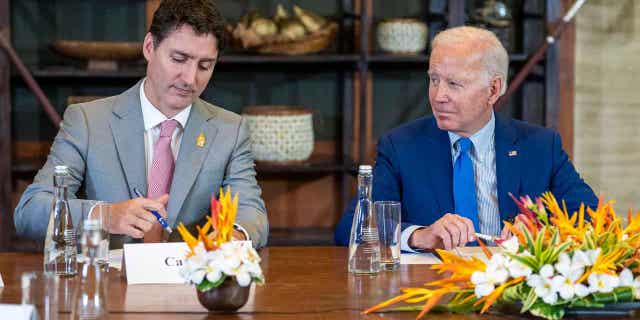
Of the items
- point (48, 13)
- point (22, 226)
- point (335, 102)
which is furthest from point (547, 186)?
point (48, 13)

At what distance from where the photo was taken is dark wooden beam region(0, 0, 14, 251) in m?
4.26

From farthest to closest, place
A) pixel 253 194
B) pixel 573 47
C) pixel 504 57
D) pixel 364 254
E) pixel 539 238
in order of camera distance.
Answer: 1. pixel 573 47
2. pixel 504 57
3. pixel 253 194
4. pixel 364 254
5. pixel 539 238

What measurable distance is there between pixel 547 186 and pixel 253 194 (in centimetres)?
89

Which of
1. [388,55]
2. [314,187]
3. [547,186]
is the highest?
[388,55]

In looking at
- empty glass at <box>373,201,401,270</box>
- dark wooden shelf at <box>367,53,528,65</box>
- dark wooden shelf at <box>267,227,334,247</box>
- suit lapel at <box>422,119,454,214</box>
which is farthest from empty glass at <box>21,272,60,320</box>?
dark wooden shelf at <box>367,53,528,65</box>

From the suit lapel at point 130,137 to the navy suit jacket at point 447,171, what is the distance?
0.69 meters

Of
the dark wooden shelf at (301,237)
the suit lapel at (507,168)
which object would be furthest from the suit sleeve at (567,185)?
the dark wooden shelf at (301,237)

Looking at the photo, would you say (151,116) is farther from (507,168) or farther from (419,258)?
(507,168)

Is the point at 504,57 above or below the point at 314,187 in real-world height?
above

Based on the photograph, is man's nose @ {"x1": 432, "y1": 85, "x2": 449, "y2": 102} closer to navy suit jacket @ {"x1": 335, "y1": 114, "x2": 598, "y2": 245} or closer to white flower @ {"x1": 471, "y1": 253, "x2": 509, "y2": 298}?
navy suit jacket @ {"x1": 335, "y1": 114, "x2": 598, "y2": 245}

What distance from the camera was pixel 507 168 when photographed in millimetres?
2969

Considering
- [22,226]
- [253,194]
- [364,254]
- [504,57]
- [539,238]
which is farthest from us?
[504,57]

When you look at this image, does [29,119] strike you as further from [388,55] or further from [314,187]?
[388,55]

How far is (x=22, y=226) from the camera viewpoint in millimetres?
2617
